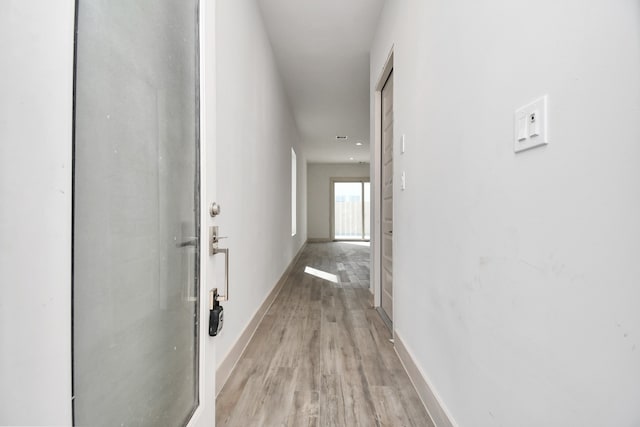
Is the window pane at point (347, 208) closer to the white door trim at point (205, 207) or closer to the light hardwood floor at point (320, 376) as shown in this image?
the light hardwood floor at point (320, 376)

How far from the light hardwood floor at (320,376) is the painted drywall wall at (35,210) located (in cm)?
113

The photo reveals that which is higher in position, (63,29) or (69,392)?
(63,29)

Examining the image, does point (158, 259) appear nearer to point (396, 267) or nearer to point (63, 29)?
point (63, 29)

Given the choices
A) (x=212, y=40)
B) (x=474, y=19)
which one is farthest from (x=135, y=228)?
(x=474, y=19)

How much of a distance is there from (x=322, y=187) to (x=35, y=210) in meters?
10.6

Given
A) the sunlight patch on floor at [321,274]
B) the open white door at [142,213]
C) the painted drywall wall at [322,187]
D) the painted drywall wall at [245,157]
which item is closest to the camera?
the open white door at [142,213]

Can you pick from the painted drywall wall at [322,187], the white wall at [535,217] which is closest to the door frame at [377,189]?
the white wall at [535,217]

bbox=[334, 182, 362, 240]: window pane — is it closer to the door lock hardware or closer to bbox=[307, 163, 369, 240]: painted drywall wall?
bbox=[307, 163, 369, 240]: painted drywall wall

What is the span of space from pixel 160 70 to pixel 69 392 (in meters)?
0.89

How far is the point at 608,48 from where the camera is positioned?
60 centimetres

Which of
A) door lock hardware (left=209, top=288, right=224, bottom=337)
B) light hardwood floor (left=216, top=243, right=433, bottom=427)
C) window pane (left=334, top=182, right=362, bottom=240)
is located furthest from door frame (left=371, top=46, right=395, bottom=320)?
window pane (left=334, top=182, right=362, bottom=240)

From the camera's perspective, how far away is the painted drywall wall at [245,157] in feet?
6.00

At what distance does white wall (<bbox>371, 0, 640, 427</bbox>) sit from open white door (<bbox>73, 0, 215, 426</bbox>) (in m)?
0.94

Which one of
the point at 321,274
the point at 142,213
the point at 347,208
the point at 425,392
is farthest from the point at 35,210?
the point at 347,208
